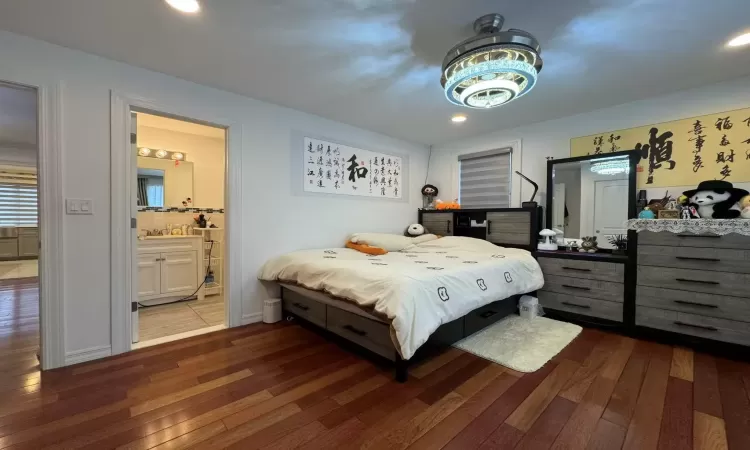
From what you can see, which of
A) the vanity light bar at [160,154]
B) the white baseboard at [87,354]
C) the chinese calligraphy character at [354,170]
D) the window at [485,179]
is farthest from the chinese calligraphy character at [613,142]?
the vanity light bar at [160,154]

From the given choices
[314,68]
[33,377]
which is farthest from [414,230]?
[33,377]

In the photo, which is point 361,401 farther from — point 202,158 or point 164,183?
point 202,158

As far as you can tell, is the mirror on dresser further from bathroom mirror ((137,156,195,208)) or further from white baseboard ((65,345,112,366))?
bathroom mirror ((137,156,195,208))

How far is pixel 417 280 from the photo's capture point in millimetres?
1953

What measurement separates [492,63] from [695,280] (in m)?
2.46

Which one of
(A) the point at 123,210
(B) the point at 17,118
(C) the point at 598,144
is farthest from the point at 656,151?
(B) the point at 17,118

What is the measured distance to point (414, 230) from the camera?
4.39 metres

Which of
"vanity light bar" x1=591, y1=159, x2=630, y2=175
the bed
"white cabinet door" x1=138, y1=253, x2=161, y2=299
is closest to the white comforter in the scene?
the bed

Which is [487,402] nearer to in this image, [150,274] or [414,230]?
[414,230]

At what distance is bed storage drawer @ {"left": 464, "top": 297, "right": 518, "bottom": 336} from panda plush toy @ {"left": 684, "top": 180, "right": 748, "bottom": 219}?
170 cm

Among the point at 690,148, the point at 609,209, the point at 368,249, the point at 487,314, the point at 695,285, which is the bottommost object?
the point at 487,314

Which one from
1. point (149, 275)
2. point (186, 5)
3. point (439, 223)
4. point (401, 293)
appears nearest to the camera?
point (186, 5)

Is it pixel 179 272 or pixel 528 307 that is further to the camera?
pixel 179 272

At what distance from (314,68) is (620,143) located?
124 inches
